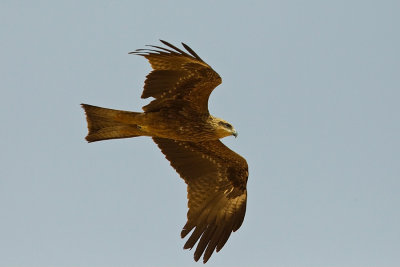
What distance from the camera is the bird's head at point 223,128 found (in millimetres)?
13648

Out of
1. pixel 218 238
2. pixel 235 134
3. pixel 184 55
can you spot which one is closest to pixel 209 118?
pixel 235 134

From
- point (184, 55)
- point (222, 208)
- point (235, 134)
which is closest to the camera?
point (184, 55)

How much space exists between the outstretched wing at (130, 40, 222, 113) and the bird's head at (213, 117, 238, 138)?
333mm

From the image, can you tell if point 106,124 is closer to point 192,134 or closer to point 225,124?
point 192,134

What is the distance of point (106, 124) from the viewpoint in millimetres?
13867

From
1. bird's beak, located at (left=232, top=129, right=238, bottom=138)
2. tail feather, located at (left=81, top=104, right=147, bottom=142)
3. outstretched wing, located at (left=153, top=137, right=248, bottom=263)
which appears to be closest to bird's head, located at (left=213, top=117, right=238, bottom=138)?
bird's beak, located at (left=232, top=129, right=238, bottom=138)

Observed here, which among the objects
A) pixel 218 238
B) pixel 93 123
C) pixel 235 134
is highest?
pixel 235 134

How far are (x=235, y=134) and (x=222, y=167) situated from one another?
170cm

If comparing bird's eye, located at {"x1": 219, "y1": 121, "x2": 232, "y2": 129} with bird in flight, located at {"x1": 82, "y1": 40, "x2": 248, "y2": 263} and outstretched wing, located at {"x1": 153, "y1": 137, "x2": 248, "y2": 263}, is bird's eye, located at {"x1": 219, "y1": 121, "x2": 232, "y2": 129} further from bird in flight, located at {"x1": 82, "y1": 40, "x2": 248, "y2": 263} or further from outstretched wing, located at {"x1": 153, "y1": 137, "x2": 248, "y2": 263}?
outstretched wing, located at {"x1": 153, "y1": 137, "x2": 248, "y2": 263}

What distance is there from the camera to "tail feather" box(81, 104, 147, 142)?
13.8 m

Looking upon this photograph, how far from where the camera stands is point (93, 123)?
13.9 meters

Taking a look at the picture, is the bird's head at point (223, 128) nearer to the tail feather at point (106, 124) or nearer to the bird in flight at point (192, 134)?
the bird in flight at point (192, 134)

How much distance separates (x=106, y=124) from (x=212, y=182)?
8.97ft

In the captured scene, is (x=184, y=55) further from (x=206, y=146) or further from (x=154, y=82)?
(x=206, y=146)
